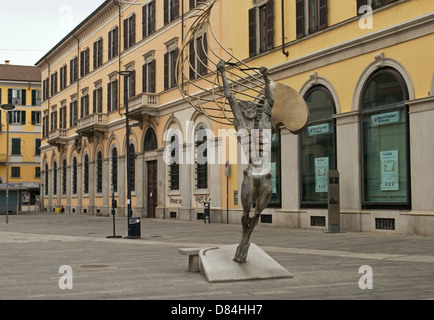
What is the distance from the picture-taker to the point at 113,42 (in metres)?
46.7

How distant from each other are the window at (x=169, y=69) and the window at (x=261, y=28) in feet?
29.3

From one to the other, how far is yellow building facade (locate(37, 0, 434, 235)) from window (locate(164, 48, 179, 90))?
9cm

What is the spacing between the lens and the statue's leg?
10.0 m

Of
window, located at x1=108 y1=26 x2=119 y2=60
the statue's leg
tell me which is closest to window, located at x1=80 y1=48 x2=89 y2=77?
window, located at x1=108 y1=26 x2=119 y2=60

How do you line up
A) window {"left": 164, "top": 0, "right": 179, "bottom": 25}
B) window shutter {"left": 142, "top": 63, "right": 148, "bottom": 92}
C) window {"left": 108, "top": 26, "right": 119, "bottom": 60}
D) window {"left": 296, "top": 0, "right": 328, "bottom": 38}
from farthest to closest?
window {"left": 108, "top": 26, "right": 119, "bottom": 60}, window shutter {"left": 142, "top": 63, "right": 148, "bottom": 92}, window {"left": 164, "top": 0, "right": 179, "bottom": 25}, window {"left": 296, "top": 0, "right": 328, "bottom": 38}

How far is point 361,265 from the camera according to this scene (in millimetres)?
12062

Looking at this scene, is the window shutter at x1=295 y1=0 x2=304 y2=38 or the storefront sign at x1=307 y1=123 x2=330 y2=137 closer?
the storefront sign at x1=307 y1=123 x2=330 y2=137

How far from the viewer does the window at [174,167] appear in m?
36.2

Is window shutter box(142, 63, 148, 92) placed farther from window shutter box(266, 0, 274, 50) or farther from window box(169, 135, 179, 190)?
window shutter box(266, 0, 274, 50)

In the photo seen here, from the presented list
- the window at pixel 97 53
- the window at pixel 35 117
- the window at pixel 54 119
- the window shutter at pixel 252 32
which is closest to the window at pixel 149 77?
the window at pixel 97 53

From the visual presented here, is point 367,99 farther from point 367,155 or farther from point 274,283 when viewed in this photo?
point 274,283

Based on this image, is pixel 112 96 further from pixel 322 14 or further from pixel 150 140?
pixel 322 14

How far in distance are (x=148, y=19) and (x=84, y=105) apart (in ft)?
48.5
